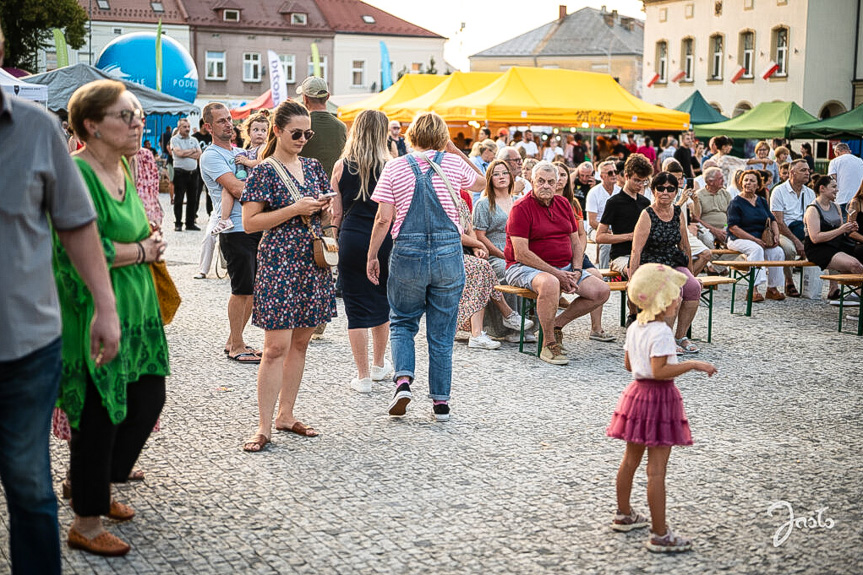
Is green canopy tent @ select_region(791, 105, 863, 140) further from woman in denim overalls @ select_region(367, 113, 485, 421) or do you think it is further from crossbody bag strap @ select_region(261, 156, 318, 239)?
crossbody bag strap @ select_region(261, 156, 318, 239)

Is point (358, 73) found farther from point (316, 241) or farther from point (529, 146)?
point (316, 241)

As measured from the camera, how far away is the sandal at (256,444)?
554 centimetres

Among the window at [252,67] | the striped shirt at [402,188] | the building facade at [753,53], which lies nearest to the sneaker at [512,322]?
the striped shirt at [402,188]

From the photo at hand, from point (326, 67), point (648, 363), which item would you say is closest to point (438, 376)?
point (648, 363)

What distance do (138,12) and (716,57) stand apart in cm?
3362

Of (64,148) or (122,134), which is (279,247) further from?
(64,148)

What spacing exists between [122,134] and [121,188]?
230 mm

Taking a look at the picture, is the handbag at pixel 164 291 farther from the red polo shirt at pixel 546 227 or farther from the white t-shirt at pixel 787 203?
the white t-shirt at pixel 787 203

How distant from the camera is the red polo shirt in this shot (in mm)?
8477

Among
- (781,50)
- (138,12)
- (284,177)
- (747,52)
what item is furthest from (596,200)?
(138,12)

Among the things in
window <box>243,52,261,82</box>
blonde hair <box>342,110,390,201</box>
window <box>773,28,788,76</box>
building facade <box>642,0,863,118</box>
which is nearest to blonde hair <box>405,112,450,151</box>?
blonde hair <box>342,110,390,201</box>

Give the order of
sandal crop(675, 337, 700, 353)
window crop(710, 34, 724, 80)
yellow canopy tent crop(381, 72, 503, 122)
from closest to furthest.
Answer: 1. sandal crop(675, 337, 700, 353)
2. yellow canopy tent crop(381, 72, 503, 122)
3. window crop(710, 34, 724, 80)

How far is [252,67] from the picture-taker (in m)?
64.2

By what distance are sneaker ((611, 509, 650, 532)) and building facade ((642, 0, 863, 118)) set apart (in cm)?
4357
